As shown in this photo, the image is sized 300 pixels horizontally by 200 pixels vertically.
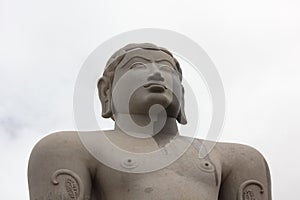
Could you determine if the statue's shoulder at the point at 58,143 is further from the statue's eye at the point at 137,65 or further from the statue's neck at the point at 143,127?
the statue's eye at the point at 137,65

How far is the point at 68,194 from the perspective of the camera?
638 centimetres

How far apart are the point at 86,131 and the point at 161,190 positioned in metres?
1.09

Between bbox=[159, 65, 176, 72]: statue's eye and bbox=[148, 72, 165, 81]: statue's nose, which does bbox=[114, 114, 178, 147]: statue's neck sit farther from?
bbox=[159, 65, 176, 72]: statue's eye

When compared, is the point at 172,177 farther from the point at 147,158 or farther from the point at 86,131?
the point at 86,131

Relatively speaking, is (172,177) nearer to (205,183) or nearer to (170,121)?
(205,183)

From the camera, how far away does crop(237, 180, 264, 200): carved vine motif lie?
271 inches

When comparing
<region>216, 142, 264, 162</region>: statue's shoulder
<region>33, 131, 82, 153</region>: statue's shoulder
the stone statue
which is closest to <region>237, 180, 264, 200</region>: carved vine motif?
the stone statue

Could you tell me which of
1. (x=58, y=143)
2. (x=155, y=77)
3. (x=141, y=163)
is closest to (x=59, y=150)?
(x=58, y=143)

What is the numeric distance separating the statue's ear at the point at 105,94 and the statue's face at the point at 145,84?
0.13 m

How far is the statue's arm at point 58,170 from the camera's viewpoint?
6.41m

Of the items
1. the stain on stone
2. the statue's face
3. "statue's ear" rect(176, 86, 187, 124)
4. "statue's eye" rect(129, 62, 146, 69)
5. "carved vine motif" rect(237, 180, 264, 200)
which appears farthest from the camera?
"statue's ear" rect(176, 86, 187, 124)

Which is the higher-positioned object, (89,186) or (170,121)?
(170,121)

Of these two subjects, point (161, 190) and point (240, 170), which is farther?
point (240, 170)

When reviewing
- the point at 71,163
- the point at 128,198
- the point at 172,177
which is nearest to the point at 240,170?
the point at 172,177
